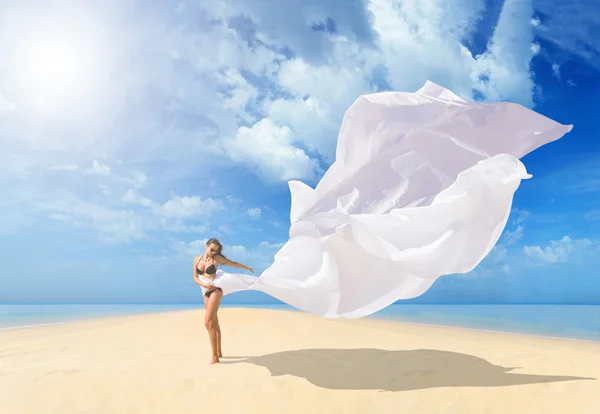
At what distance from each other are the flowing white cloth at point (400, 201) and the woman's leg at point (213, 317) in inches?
15.7

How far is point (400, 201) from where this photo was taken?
6.30 m

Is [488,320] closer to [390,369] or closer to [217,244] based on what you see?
[390,369]

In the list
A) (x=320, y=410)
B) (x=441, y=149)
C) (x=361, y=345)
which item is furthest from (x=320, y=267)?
(x=361, y=345)

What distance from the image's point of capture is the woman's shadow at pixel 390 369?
5.79m

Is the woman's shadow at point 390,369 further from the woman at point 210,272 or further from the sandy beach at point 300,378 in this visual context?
the woman at point 210,272

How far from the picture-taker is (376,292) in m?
5.27

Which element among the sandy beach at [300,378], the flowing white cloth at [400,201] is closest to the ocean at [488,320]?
the sandy beach at [300,378]

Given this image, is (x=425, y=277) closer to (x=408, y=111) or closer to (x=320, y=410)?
(x=320, y=410)

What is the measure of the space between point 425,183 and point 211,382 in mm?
3877

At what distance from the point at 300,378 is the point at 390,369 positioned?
1.44 metres

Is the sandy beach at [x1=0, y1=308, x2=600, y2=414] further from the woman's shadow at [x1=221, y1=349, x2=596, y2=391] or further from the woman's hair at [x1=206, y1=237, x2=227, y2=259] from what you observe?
the woman's hair at [x1=206, y1=237, x2=227, y2=259]

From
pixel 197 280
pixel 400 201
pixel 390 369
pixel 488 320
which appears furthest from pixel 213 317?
pixel 488 320

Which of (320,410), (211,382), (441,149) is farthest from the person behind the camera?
(441,149)

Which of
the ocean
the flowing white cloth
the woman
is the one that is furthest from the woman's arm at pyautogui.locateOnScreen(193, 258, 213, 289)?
the ocean
